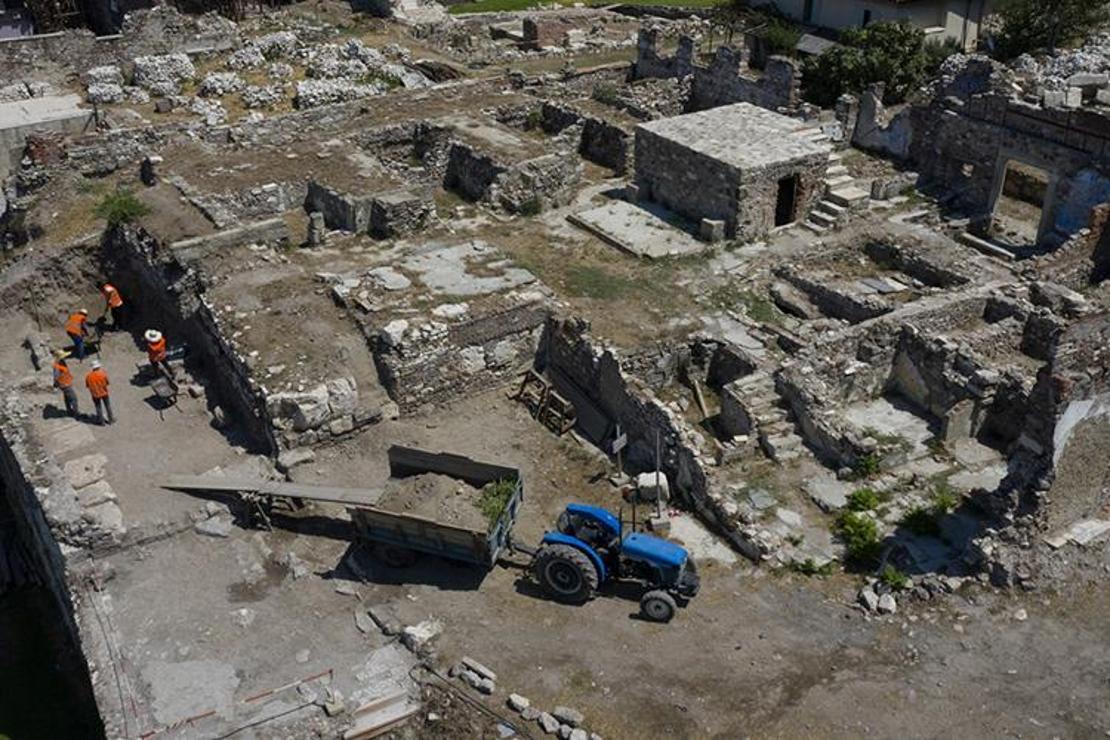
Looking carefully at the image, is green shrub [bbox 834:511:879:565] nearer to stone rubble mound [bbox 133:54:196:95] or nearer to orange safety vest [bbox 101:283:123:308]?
orange safety vest [bbox 101:283:123:308]

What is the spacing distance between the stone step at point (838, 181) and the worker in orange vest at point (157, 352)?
14464 millimetres

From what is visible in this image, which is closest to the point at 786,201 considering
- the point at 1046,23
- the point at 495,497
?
the point at 495,497

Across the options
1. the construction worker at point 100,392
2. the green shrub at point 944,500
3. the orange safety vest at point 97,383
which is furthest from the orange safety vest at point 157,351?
the green shrub at point 944,500

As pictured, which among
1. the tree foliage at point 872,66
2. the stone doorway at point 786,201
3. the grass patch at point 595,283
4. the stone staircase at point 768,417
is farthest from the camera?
the tree foliage at point 872,66

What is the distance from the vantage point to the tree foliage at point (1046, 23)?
33.3 meters

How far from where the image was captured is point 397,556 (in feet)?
49.5

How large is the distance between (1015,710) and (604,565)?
513 centimetres

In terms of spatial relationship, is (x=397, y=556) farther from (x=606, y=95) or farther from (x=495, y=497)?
(x=606, y=95)

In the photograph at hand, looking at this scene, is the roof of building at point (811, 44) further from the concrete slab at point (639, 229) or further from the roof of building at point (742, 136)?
the concrete slab at point (639, 229)

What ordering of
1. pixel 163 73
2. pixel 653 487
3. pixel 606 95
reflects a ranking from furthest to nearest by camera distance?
1. pixel 163 73
2. pixel 606 95
3. pixel 653 487

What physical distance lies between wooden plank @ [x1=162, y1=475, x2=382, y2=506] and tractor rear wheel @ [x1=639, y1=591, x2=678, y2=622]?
13.2 feet

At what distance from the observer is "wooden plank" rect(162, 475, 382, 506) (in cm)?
1535

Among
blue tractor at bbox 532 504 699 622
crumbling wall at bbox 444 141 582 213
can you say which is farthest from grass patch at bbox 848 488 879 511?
crumbling wall at bbox 444 141 582 213

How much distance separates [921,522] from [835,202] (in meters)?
10.4
